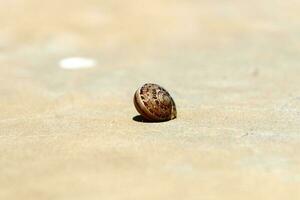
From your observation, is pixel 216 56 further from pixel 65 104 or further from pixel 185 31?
pixel 65 104

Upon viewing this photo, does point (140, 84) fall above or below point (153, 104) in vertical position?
below

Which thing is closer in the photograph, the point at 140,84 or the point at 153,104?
the point at 153,104

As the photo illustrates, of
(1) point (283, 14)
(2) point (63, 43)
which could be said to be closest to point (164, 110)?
(2) point (63, 43)

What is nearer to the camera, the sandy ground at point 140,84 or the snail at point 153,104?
the sandy ground at point 140,84

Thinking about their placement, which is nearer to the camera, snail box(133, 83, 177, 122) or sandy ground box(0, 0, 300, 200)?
sandy ground box(0, 0, 300, 200)
